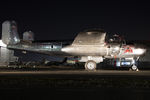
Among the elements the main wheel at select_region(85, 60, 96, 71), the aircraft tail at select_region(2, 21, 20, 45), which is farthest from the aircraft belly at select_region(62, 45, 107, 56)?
the aircraft tail at select_region(2, 21, 20, 45)

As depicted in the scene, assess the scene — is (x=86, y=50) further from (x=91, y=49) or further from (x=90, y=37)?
(x=90, y=37)

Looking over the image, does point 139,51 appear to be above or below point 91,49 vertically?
below

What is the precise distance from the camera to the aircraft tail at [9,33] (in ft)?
107

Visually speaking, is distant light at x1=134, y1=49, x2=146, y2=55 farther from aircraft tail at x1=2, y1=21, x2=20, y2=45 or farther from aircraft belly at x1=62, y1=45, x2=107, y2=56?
aircraft tail at x1=2, y1=21, x2=20, y2=45

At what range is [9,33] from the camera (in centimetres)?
3325

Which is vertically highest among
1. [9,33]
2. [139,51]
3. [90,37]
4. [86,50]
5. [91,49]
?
[9,33]

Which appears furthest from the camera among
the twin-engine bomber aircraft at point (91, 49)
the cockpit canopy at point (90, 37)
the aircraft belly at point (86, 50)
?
the aircraft belly at point (86, 50)

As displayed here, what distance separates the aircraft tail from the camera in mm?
32494
